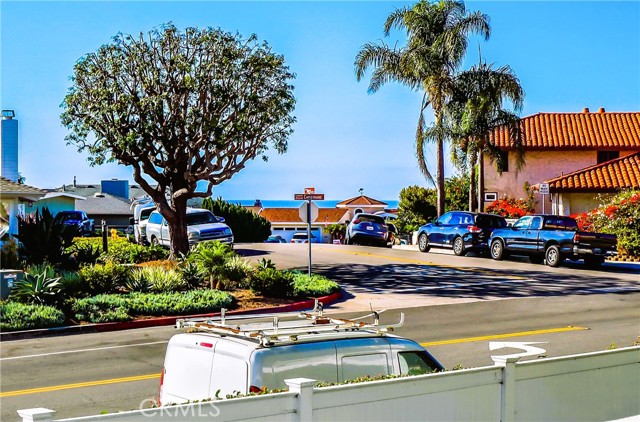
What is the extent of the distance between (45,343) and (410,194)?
130ft

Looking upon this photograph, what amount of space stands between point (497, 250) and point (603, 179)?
40.5 ft

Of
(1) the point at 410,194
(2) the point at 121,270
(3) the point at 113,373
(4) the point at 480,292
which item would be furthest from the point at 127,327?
(1) the point at 410,194

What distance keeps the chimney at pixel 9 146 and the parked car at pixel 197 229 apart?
615 cm

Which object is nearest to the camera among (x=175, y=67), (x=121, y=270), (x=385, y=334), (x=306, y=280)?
(x=385, y=334)

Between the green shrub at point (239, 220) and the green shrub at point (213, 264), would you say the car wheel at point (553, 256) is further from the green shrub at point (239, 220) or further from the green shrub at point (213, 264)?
the green shrub at point (239, 220)

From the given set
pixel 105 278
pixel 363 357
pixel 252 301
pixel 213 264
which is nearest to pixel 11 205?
pixel 105 278

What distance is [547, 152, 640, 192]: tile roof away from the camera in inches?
1750

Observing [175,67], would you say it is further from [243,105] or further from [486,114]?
[486,114]

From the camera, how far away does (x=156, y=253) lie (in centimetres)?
3172

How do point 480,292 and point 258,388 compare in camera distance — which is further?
point 480,292

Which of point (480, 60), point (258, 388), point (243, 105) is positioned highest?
point (480, 60)

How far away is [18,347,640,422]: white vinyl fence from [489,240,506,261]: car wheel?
25209mm

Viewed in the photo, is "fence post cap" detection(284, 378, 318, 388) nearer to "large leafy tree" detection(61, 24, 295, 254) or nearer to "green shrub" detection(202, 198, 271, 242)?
"large leafy tree" detection(61, 24, 295, 254)

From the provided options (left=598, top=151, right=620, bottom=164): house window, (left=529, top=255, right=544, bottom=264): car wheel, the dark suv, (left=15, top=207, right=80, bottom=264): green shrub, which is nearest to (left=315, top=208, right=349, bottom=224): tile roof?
(left=598, top=151, right=620, bottom=164): house window
